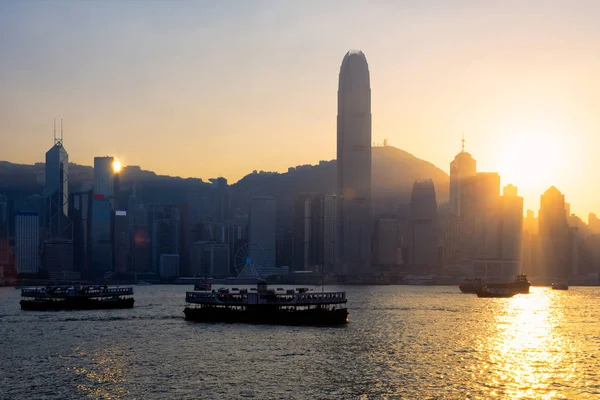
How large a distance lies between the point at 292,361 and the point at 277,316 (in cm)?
5645

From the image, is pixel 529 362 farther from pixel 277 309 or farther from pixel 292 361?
pixel 277 309

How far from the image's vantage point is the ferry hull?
163 metres

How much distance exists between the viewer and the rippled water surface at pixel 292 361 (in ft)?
290

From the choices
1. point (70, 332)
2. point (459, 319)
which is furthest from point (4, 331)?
point (459, 319)

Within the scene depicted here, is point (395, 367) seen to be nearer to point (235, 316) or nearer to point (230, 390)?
point (230, 390)

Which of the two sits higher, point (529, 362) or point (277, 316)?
point (277, 316)

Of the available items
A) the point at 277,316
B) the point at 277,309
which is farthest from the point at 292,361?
the point at 277,309

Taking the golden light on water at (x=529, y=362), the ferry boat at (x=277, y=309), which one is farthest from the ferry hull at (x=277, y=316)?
the golden light on water at (x=529, y=362)

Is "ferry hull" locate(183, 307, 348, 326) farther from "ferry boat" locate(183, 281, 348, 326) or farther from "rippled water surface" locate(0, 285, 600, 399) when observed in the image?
"rippled water surface" locate(0, 285, 600, 399)

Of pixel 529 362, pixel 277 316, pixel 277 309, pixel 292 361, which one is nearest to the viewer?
pixel 292 361

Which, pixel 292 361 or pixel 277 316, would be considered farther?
pixel 277 316

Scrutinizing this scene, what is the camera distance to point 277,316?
16488 cm

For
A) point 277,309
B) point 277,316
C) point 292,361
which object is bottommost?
point 292,361

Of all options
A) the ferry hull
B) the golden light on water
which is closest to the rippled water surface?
the golden light on water
